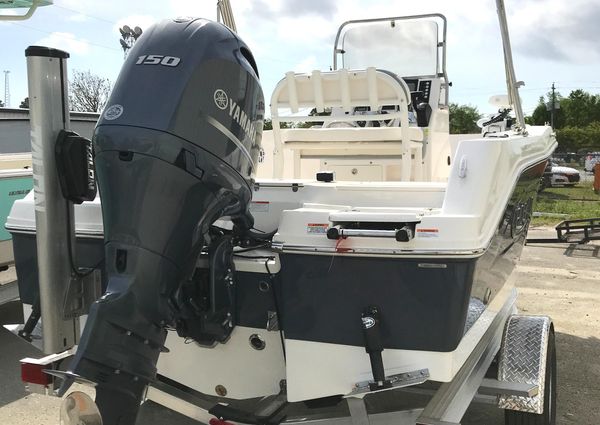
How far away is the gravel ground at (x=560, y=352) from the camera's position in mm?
3639

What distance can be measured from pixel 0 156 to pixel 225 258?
484 cm

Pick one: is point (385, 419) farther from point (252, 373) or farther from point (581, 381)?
point (581, 381)

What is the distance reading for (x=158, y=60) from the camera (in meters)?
2.19

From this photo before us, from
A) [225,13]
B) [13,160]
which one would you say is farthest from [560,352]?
[13,160]

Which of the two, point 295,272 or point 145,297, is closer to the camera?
point 145,297

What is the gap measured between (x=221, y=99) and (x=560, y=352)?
3.67m

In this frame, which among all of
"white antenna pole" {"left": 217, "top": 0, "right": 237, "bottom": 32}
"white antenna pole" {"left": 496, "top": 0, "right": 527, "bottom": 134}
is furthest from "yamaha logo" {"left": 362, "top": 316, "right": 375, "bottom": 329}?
"white antenna pole" {"left": 217, "top": 0, "right": 237, "bottom": 32}

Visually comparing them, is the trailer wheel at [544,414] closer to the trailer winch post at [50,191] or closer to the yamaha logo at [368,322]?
the yamaha logo at [368,322]

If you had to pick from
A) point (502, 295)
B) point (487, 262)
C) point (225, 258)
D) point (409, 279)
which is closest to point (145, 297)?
point (225, 258)

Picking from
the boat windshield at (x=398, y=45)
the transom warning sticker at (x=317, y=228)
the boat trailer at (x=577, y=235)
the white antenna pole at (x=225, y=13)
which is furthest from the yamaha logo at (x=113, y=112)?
the boat trailer at (x=577, y=235)

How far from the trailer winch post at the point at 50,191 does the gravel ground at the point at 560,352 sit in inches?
65.9

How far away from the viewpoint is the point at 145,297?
1.99 m

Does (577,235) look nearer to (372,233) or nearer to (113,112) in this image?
(372,233)

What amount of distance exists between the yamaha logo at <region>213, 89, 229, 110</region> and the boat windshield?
335 centimetres
